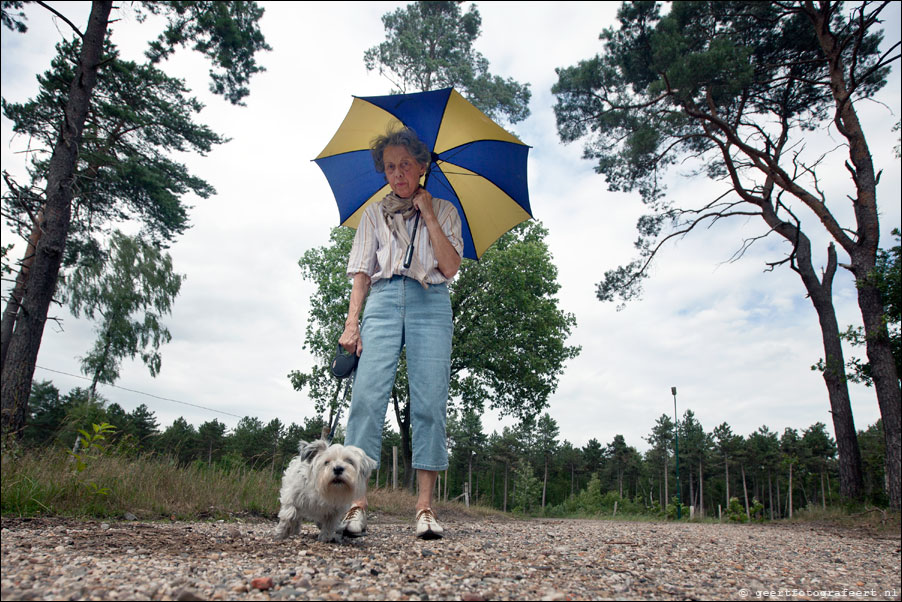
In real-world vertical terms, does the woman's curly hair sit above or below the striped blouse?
above

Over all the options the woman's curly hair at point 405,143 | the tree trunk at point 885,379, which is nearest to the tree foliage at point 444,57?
the tree trunk at point 885,379

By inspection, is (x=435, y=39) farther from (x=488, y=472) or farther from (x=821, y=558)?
(x=488, y=472)

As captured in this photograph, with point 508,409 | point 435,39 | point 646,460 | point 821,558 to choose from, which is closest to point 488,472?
point 646,460

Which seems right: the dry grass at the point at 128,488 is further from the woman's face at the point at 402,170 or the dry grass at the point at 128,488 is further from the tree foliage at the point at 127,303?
the tree foliage at the point at 127,303

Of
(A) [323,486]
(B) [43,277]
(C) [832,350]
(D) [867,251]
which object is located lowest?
(A) [323,486]

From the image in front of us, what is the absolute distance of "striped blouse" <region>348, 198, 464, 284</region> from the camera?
12.0ft

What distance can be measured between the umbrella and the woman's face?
0.31 metres

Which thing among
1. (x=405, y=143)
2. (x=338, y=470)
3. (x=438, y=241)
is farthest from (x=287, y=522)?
(x=405, y=143)

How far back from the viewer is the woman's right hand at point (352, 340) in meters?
3.58

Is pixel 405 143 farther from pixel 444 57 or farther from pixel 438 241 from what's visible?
pixel 444 57

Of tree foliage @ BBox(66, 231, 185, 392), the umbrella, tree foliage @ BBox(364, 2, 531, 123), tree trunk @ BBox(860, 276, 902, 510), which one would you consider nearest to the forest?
tree foliage @ BBox(66, 231, 185, 392)

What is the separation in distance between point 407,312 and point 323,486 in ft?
3.95

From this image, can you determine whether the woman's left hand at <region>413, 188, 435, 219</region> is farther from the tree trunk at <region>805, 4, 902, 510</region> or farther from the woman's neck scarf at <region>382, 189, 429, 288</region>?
the tree trunk at <region>805, 4, 902, 510</region>

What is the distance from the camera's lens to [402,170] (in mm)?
3768
